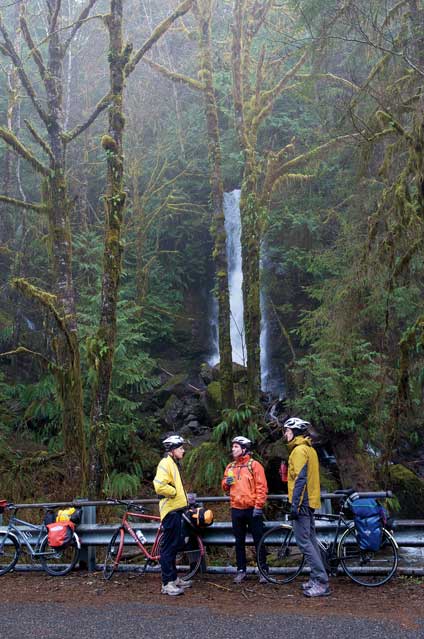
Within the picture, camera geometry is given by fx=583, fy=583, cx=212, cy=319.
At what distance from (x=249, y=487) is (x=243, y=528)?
547mm

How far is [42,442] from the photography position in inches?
681

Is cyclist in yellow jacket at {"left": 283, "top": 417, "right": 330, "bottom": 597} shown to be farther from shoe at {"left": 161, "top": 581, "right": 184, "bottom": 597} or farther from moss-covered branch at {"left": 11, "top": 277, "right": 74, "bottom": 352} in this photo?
moss-covered branch at {"left": 11, "top": 277, "right": 74, "bottom": 352}

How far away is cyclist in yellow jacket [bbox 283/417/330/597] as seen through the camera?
21.4ft

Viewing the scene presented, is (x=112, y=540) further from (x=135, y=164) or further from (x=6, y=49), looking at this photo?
(x=135, y=164)

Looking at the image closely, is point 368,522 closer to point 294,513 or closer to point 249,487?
point 294,513

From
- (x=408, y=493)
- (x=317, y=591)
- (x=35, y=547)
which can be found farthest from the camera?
(x=408, y=493)

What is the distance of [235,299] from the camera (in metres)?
25.9

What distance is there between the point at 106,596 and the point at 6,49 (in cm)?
980

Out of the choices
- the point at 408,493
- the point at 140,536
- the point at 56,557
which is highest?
the point at 140,536

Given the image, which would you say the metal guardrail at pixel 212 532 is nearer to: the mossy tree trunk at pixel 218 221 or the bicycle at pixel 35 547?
the bicycle at pixel 35 547

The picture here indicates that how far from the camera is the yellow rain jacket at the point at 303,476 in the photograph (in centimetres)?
665

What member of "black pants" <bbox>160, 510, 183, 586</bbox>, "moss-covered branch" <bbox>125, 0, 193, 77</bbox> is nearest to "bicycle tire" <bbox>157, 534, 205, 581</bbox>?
"black pants" <bbox>160, 510, 183, 586</bbox>

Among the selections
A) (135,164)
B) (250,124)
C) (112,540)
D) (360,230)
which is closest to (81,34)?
(135,164)

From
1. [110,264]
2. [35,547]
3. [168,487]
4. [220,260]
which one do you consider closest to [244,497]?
[168,487]
